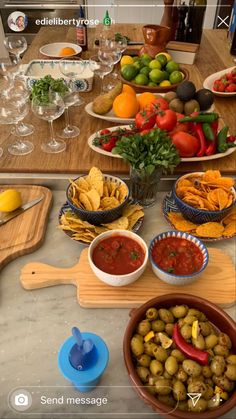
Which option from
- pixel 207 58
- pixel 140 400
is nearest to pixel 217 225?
pixel 140 400

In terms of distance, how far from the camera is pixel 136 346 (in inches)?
25.6

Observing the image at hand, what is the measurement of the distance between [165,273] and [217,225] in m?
0.23

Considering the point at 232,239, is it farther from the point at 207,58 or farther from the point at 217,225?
the point at 207,58

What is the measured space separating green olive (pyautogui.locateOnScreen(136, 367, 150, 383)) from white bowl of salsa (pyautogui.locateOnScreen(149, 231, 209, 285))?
8.5 inches

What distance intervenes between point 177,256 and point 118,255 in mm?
141

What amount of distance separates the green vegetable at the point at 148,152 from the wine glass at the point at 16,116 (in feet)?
1.39

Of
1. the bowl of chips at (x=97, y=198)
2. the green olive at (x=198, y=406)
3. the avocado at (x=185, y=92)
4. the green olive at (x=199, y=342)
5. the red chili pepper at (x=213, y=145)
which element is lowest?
the green olive at (x=198, y=406)

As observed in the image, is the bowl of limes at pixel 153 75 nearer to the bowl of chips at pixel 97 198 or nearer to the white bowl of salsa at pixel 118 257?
the bowl of chips at pixel 97 198

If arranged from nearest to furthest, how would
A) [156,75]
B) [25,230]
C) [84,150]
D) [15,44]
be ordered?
[25,230]
[84,150]
[156,75]
[15,44]

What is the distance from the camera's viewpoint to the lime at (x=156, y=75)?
57.8 inches

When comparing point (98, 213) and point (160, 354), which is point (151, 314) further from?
point (98, 213)

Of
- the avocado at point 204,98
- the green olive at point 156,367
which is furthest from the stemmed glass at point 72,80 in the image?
the green olive at point 156,367

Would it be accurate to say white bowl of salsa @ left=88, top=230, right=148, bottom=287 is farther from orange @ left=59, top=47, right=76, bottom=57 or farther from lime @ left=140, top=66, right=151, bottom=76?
orange @ left=59, top=47, right=76, bottom=57

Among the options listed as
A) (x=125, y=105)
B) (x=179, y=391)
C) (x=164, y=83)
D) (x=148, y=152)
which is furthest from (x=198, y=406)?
(x=164, y=83)
